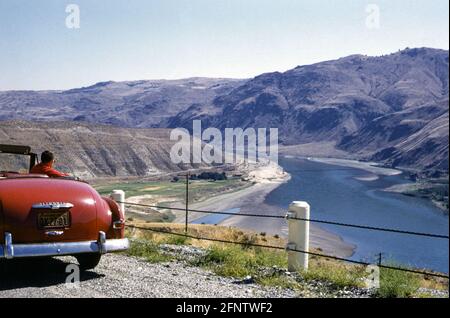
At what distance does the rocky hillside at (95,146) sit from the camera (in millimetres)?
102375

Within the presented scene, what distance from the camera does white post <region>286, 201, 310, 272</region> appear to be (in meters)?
8.45

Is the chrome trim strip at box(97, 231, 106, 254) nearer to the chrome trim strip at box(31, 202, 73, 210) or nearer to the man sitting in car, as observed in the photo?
the chrome trim strip at box(31, 202, 73, 210)

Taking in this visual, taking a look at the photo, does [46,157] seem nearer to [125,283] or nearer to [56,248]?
[56,248]

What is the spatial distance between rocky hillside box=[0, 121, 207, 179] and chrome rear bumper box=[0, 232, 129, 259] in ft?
302

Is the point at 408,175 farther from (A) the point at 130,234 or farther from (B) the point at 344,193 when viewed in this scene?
(A) the point at 130,234

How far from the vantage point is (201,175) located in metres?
125

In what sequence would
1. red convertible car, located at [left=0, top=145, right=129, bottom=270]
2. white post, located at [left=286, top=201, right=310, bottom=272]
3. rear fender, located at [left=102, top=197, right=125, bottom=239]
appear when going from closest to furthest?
red convertible car, located at [left=0, top=145, right=129, bottom=270] → rear fender, located at [left=102, top=197, right=125, bottom=239] → white post, located at [left=286, top=201, right=310, bottom=272]

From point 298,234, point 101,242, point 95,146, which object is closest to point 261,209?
point 95,146

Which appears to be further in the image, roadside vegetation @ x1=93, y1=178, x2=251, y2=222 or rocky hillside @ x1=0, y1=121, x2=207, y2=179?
rocky hillside @ x1=0, y1=121, x2=207, y2=179

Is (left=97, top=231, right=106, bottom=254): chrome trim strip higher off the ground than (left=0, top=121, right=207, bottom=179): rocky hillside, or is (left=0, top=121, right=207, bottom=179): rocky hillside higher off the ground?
(left=97, top=231, right=106, bottom=254): chrome trim strip

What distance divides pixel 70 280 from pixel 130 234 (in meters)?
5.90

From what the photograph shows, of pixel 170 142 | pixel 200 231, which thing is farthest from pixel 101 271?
pixel 170 142

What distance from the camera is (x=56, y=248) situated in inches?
269

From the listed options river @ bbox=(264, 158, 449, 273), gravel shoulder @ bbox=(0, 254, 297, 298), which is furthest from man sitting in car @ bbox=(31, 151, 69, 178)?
river @ bbox=(264, 158, 449, 273)
